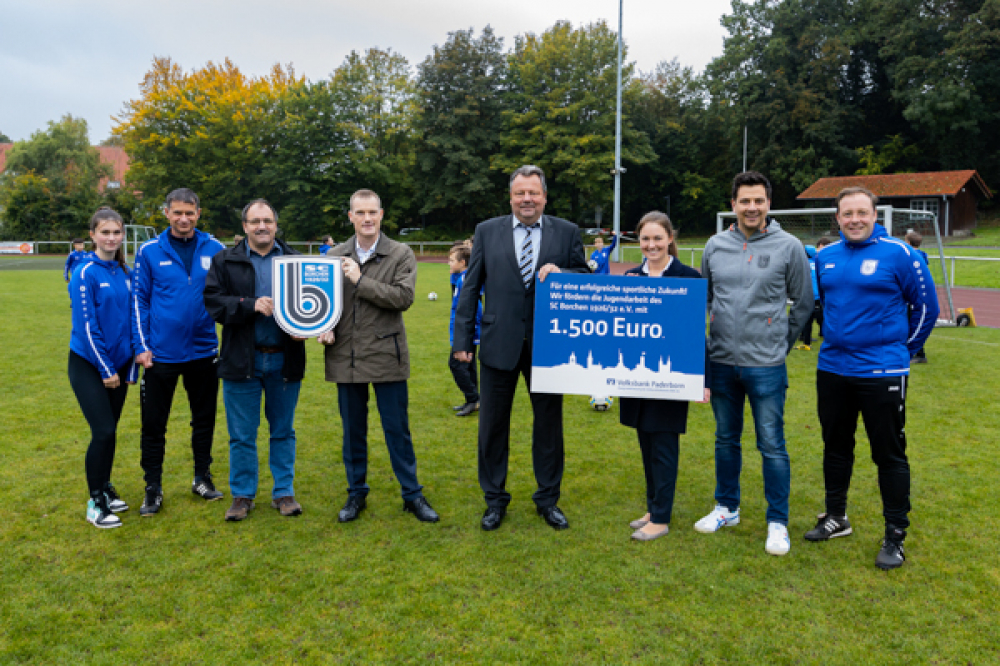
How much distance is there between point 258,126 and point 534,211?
4800 centimetres

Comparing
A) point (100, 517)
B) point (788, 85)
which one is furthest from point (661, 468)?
point (788, 85)

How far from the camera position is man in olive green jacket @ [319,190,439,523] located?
165 inches

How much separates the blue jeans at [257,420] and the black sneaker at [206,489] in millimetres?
419

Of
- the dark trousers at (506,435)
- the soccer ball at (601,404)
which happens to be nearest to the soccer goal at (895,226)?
the soccer ball at (601,404)

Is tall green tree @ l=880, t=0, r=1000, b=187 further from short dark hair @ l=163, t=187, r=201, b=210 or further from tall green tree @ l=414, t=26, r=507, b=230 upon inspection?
short dark hair @ l=163, t=187, r=201, b=210

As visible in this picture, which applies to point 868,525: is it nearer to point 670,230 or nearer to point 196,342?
point 670,230

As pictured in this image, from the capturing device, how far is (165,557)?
3.79 meters

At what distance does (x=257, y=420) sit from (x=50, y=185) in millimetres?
57182

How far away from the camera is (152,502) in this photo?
4.48 metres

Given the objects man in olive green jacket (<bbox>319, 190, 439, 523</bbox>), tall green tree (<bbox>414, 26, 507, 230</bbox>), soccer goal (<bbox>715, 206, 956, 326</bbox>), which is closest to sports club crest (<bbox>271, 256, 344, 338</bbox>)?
man in olive green jacket (<bbox>319, 190, 439, 523</bbox>)

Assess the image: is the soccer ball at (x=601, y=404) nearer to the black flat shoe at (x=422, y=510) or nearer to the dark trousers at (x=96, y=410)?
the black flat shoe at (x=422, y=510)

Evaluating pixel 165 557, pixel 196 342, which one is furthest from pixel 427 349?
pixel 165 557

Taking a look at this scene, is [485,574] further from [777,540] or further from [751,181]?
[751,181]

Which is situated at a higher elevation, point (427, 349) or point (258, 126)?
point (258, 126)
